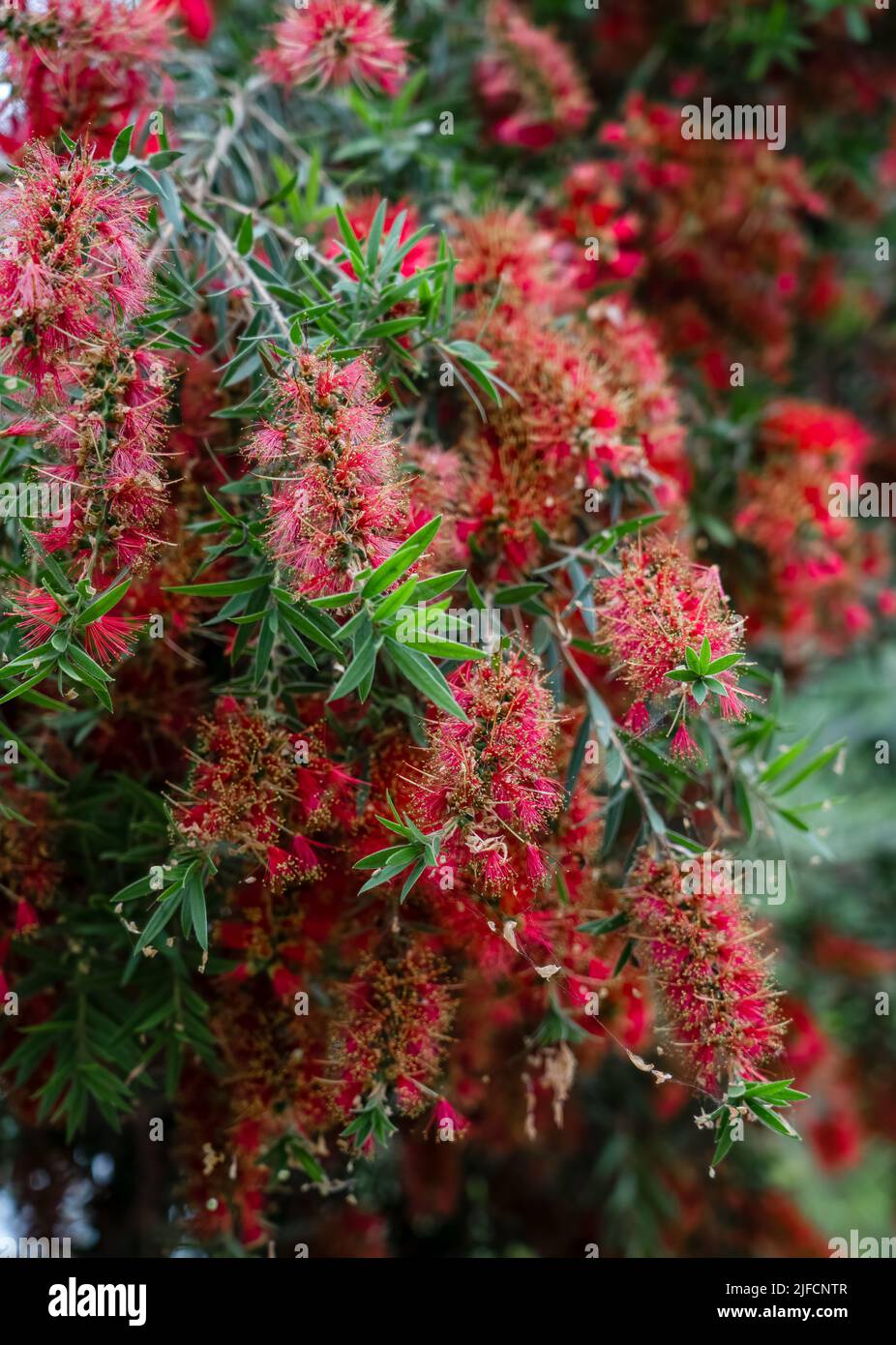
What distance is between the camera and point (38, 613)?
1379 millimetres

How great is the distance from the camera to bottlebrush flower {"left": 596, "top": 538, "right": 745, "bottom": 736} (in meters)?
1.48

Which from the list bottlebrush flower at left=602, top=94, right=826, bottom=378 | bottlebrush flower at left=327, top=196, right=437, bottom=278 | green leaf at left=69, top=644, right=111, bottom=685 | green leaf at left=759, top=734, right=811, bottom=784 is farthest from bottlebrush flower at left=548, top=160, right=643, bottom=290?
green leaf at left=69, top=644, right=111, bottom=685

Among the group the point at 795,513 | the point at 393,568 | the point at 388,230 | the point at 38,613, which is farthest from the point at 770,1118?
the point at 388,230

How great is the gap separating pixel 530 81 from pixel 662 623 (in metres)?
1.65

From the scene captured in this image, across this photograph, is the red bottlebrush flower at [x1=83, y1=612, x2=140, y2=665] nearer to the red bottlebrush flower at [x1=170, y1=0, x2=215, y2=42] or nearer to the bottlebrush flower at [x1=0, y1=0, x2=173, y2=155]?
the bottlebrush flower at [x1=0, y1=0, x2=173, y2=155]

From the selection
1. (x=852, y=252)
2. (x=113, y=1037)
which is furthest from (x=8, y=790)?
(x=852, y=252)

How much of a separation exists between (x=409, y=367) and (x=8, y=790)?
87 centimetres

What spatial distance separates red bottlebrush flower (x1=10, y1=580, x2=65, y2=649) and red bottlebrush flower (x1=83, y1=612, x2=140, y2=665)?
4cm

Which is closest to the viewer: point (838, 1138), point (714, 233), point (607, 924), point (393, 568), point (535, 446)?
point (393, 568)

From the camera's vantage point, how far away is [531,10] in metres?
3.01

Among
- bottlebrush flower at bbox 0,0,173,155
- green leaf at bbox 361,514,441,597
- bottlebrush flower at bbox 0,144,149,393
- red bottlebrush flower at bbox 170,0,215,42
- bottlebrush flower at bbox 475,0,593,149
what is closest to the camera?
green leaf at bbox 361,514,441,597

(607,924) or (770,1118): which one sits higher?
(607,924)

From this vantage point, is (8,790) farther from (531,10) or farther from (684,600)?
(531,10)

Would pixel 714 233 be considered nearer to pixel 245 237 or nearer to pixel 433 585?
pixel 245 237
